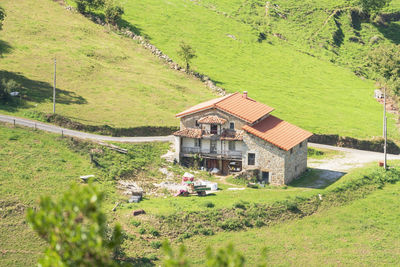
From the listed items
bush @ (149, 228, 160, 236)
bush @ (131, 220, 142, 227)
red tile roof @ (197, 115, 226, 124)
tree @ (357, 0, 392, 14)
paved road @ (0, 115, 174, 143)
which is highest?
tree @ (357, 0, 392, 14)

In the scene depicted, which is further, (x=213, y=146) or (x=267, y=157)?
(x=213, y=146)

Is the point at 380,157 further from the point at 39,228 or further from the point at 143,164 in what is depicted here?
the point at 39,228

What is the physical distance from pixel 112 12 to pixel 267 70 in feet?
131

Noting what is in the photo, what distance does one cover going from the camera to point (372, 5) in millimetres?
166625

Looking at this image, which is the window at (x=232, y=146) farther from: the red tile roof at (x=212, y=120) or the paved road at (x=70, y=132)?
the paved road at (x=70, y=132)

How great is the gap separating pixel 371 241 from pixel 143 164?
104 feet

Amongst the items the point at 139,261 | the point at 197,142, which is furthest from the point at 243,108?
the point at 139,261

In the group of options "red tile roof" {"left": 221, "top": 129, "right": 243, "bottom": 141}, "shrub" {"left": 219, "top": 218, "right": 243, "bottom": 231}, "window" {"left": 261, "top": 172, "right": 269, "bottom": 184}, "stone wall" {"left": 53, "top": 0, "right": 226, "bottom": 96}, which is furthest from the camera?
"stone wall" {"left": 53, "top": 0, "right": 226, "bottom": 96}

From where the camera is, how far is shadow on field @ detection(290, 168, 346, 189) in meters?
73.9

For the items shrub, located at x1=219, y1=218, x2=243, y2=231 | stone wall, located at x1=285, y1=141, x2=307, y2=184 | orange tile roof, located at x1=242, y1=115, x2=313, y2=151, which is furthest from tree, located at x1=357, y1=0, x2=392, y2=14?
shrub, located at x1=219, y1=218, x2=243, y2=231

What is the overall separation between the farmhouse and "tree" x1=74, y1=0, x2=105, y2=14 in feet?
215

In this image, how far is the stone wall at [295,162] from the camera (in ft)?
244

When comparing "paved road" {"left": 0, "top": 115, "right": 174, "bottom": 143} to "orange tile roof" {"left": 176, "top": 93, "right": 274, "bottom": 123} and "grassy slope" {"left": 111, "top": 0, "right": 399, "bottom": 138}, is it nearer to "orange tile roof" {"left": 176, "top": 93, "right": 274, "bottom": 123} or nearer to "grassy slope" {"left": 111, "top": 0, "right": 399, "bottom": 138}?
"orange tile roof" {"left": 176, "top": 93, "right": 274, "bottom": 123}

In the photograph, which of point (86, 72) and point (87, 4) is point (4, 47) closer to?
point (86, 72)
